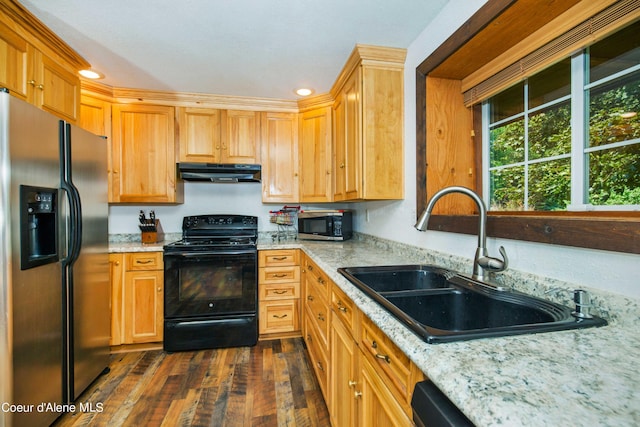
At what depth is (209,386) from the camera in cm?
192

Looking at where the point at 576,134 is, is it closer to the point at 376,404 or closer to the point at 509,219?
the point at 509,219

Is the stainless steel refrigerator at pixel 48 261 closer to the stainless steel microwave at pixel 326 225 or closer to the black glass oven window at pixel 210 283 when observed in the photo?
the black glass oven window at pixel 210 283

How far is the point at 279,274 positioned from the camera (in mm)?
2605

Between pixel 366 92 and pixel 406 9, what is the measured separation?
50 centimetres

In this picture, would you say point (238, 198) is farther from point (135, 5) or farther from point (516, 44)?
point (516, 44)

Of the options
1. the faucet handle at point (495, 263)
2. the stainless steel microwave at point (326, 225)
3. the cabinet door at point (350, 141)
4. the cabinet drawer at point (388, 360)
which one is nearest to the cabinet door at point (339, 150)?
the cabinet door at point (350, 141)

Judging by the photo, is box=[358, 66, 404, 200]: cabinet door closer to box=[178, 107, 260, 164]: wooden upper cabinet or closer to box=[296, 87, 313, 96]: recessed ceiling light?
box=[296, 87, 313, 96]: recessed ceiling light

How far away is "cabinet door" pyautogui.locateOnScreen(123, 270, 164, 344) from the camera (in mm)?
2385

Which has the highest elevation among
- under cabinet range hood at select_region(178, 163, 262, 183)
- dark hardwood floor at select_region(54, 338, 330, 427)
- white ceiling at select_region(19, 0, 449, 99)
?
white ceiling at select_region(19, 0, 449, 99)

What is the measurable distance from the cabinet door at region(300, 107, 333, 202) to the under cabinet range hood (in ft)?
1.58

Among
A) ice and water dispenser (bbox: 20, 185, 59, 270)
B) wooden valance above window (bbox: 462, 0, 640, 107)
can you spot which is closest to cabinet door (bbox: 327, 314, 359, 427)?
wooden valance above window (bbox: 462, 0, 640, 107)

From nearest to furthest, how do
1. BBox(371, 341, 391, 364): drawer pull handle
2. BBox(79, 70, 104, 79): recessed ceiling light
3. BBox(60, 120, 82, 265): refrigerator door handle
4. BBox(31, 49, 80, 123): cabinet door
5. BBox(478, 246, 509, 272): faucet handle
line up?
BBox(371, 341, 391, 364): drawer pull handle < BBox(478, 246, 509, 272): faucet handle < BBox(60, 120, 82, 265): refrigerator door handle < BBox(31, 49, 80, 123): cabinet door < BBox(79, 70, 104, 79): recessed ceiling light

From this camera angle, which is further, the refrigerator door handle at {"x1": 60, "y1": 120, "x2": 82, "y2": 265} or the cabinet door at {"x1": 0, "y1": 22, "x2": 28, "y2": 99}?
the refrigerator door handle at {"x1": 60, "y1": 120, "x2": 82, "y2": 265}

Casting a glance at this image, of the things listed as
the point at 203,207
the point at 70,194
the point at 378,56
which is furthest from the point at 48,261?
the point at 378,56
